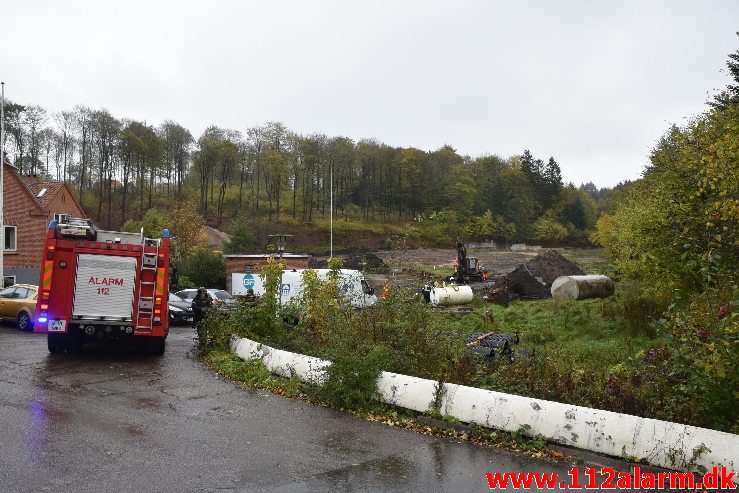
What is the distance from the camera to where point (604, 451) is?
6.99m

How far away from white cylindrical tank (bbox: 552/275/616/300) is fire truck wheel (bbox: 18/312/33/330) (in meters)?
19.6

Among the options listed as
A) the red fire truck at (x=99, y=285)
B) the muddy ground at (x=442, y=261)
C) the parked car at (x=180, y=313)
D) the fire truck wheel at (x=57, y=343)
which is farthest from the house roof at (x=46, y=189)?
the red fire truck at (x=99, y=285)

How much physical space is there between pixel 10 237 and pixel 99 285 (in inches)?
937

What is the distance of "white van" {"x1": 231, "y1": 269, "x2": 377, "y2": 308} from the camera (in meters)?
14.9

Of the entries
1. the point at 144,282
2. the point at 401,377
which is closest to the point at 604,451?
the point at 401,377

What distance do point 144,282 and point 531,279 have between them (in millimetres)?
19295

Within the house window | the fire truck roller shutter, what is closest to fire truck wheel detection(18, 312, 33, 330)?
the fire truck roller shutter

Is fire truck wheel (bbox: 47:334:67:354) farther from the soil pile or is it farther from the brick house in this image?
the brick house

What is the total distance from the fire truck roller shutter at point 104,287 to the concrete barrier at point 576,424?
731 cm

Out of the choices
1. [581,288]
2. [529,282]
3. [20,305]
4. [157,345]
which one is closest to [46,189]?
[20,305]

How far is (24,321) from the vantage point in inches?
814

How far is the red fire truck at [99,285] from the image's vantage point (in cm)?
1346

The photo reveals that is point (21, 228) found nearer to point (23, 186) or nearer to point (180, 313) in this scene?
point (23, 186)

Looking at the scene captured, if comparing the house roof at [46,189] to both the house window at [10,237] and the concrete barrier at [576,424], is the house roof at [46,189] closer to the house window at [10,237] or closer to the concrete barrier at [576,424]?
the house window at [10,237]
